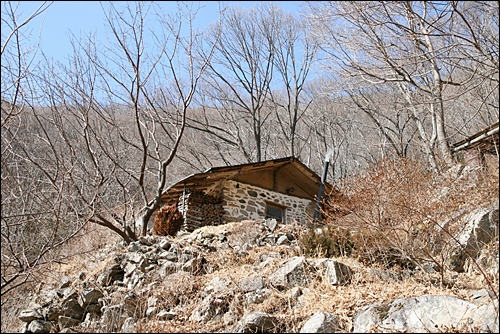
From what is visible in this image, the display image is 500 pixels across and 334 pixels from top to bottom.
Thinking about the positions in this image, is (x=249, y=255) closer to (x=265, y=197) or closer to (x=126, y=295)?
(x=126, y=295)

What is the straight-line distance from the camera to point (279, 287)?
5.91 m

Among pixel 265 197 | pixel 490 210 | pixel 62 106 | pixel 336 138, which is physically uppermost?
pixel 336 138

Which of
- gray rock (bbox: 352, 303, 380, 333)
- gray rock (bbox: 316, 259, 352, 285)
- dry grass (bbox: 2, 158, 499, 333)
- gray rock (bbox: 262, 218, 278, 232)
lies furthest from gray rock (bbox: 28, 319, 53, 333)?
gray rock (bbox: 262, 218, 278, 232)

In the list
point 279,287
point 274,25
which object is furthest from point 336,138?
point 279,287

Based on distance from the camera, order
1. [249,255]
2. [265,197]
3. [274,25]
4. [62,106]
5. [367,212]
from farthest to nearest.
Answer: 1. [274,25]
2. [265,197]
3. [62,106]
4. [249,255]
5. [367,212]

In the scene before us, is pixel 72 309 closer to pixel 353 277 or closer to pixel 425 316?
pixel 353 277

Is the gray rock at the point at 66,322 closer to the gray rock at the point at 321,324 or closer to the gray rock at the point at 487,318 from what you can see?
the gray rock at the point at 321,324

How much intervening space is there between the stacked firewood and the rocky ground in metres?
4.06

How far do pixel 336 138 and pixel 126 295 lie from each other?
18750mm

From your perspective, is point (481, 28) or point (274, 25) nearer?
point (481, 28)

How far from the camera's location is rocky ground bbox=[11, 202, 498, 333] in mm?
4523

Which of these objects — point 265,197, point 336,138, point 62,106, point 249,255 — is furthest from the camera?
point 336,138

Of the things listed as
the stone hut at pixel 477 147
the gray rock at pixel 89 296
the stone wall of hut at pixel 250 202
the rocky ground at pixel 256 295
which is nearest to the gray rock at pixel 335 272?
the rocky ground at pixel 256 295

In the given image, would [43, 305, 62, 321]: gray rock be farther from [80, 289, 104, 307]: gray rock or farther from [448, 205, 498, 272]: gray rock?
[448, 205, 498, 272]: gray rock
